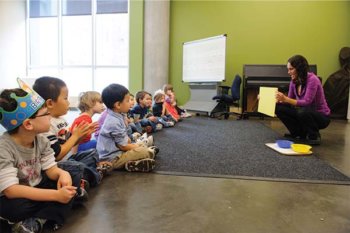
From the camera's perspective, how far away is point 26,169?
1.09 meters

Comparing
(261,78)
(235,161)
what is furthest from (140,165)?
(261,78)

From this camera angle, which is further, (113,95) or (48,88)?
(113,95)

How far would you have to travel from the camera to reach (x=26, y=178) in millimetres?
1104

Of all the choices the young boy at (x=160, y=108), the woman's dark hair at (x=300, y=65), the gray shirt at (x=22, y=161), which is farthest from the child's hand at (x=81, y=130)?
the young boy at (x=160, y=108)

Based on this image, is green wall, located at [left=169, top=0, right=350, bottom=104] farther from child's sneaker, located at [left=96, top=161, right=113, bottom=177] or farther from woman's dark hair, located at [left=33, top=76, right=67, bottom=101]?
woman's dark hair, located at [left=33, top=76, right=67, bottom=101]

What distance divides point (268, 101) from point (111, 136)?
169 cm

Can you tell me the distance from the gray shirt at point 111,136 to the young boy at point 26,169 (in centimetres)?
68

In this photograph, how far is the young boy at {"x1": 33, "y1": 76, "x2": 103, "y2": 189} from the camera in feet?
4.42

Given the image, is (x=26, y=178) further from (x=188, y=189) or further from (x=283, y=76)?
(x=283, y=76)

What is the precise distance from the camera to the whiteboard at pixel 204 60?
16.9 feet

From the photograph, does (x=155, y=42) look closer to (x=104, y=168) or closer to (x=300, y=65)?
(x=300, y=65)

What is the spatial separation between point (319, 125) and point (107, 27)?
4.95 m

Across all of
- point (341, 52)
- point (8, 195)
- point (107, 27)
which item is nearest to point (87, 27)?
point (107, 27)

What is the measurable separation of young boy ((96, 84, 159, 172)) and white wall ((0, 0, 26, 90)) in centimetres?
512
